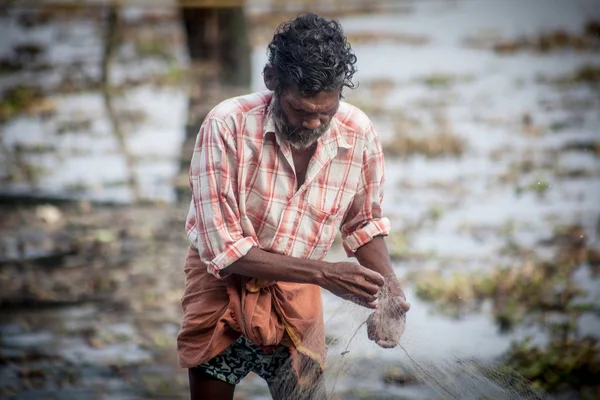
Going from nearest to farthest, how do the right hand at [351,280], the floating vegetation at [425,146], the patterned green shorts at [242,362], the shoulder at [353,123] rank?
the right hand at [351,280] < the shoulder at [353,123] < the patterned green shorts at [242,362] < the floating vegetation at [425,146]

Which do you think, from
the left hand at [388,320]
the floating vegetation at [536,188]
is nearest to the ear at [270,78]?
the left hand at [388,320]

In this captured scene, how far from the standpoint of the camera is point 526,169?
8.38 meters

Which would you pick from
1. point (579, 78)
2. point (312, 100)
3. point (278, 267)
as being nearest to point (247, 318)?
point (278, 267)

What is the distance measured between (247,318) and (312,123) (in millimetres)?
611

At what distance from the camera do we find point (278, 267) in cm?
271

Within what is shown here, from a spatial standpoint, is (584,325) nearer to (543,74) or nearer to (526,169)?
(526,169)

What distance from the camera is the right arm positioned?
8.82 feet

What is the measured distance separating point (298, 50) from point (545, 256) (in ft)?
13.7

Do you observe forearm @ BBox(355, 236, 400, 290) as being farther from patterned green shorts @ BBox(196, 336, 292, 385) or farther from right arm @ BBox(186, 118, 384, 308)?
patterned green shorts @ BBox(196, 336, 292, 385)

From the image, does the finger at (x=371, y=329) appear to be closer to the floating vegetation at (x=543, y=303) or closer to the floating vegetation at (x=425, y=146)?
the floating vegetation at (x=543, y=303)

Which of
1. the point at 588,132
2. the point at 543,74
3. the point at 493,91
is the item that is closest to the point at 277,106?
the point at 588,132

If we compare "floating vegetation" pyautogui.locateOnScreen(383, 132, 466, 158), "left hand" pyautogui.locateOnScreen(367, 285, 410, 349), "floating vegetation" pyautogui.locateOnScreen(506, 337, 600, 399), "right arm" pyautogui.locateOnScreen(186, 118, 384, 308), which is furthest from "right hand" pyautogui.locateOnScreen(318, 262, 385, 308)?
"floating vegetation" pyautogui.locateOnScreen(383, 132, 466, 158)

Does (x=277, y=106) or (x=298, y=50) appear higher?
(x=298, y=50)

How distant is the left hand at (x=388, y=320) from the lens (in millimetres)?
2863
